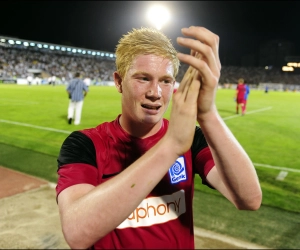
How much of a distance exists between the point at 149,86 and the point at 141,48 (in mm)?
159

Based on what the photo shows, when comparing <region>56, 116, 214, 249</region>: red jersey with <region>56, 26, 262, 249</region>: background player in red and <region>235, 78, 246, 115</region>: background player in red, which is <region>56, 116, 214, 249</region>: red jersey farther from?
<region>235, 78, 246, 115</region>: background player in red

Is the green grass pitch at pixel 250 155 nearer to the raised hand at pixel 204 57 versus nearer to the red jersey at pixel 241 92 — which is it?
the raised hand at pixel 204 57

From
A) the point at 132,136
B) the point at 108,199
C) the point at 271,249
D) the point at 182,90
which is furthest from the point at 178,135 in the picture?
the point at 271,249

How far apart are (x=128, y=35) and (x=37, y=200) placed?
3.20 metres

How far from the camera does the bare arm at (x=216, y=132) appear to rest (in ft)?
2.79

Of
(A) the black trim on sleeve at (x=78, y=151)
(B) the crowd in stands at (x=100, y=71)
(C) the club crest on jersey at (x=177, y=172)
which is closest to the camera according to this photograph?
(A) the black trim on sleeve at (x=78, y=151)

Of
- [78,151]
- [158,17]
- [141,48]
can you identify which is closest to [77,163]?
[78,151]

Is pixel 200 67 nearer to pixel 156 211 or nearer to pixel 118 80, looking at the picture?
pixel 118 80

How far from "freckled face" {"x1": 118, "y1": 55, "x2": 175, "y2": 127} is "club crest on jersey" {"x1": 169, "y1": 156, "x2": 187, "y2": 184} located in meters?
0.32

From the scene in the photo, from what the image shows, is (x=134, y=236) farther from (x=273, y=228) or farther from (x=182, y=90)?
(x=273, y=228)

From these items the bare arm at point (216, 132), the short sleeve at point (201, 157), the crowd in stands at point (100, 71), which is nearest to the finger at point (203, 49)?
the bare arm at point (216, 132)

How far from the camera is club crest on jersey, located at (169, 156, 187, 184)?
1.43m

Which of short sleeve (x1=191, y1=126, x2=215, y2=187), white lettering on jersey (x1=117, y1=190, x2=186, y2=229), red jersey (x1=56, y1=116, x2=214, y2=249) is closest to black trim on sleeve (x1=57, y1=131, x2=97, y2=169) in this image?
red jersey (x1=56, y1=116, x2=214, y2=249)

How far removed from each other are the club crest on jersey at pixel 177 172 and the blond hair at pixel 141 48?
44 cm
